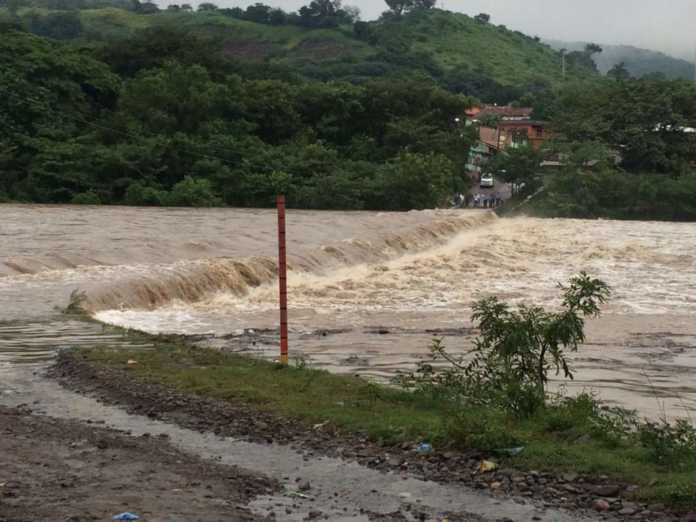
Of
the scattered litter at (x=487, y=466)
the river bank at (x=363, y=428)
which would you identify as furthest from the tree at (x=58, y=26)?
the scattered litter at (x=487, y=466)

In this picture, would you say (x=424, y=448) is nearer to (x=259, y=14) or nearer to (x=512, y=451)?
(x=512, y=451)

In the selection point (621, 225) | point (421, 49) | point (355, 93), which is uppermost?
point (421, 49)

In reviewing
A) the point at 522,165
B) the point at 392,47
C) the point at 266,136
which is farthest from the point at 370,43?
the point at 266,136

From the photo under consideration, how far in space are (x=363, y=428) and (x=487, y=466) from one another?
1.24 m

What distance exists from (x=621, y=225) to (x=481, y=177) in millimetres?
16379

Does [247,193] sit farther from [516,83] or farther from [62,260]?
[516,83]

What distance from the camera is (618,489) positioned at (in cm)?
573

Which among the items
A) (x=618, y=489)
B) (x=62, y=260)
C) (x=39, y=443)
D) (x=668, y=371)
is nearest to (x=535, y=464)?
(x=618, y=489)

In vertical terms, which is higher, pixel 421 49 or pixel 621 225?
pixel 421 49

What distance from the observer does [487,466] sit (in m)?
6.23

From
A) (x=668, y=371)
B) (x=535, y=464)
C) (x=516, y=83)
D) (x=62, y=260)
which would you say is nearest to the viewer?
(x=535, y=464)

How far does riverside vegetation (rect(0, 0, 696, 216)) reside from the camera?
41031 millimetres

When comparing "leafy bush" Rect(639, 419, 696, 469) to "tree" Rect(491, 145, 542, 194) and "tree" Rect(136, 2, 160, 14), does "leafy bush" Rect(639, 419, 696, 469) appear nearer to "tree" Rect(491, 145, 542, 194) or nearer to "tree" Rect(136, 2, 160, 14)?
"tree" Rect(491, 145, 542, 194)

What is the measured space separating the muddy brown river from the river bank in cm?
186
